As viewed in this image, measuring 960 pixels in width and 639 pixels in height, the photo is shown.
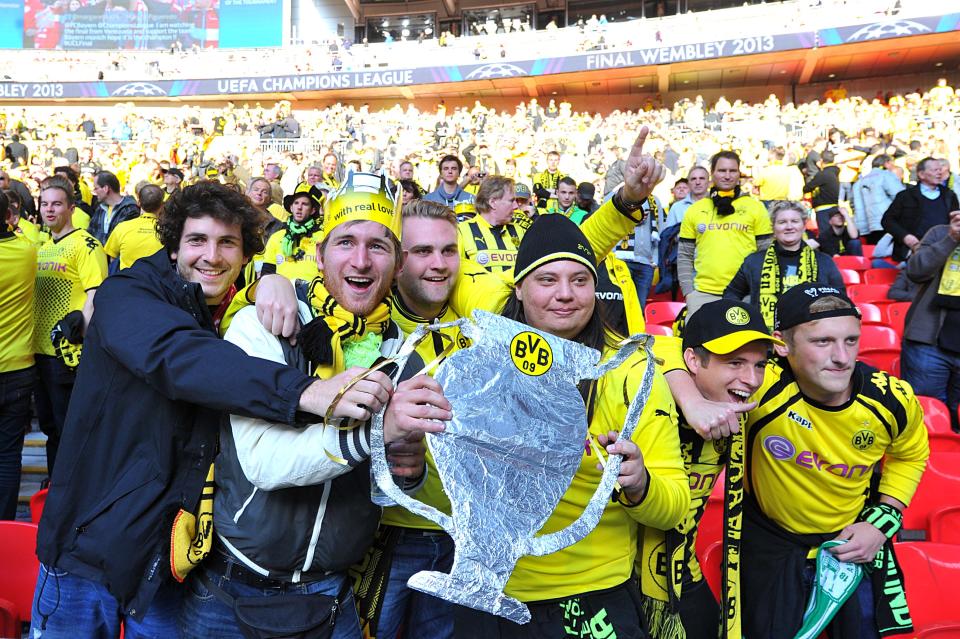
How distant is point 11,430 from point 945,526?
4219mm

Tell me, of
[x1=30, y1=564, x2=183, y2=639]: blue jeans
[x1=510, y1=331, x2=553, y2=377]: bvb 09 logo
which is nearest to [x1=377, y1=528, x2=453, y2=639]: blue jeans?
[x1=30, y1=564, x2=183, y2=639]: blue jeans

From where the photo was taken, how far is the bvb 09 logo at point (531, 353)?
5.04 ft

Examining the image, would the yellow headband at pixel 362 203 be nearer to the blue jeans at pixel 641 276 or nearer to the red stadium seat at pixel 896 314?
the blue jeans at pixel 641 276

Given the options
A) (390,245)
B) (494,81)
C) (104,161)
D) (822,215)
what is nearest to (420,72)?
(494,81)

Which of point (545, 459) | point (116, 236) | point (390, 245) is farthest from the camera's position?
point (116, 236)

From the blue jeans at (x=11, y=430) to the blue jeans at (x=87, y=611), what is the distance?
207cm

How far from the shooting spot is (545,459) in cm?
152

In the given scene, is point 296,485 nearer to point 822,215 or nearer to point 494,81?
point 822,215

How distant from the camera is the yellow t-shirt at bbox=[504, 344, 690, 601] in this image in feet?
5.54

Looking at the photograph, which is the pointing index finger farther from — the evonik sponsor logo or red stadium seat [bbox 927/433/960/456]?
red stadium seat [bbox 927/433/960/456]

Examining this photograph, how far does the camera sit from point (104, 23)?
117ft

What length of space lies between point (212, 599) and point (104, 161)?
21054 mm

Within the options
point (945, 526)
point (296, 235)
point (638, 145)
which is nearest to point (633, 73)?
point (296, 235)

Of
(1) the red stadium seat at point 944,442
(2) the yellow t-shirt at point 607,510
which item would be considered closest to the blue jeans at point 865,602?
(2) the yellow t-shirt at point 607,510
